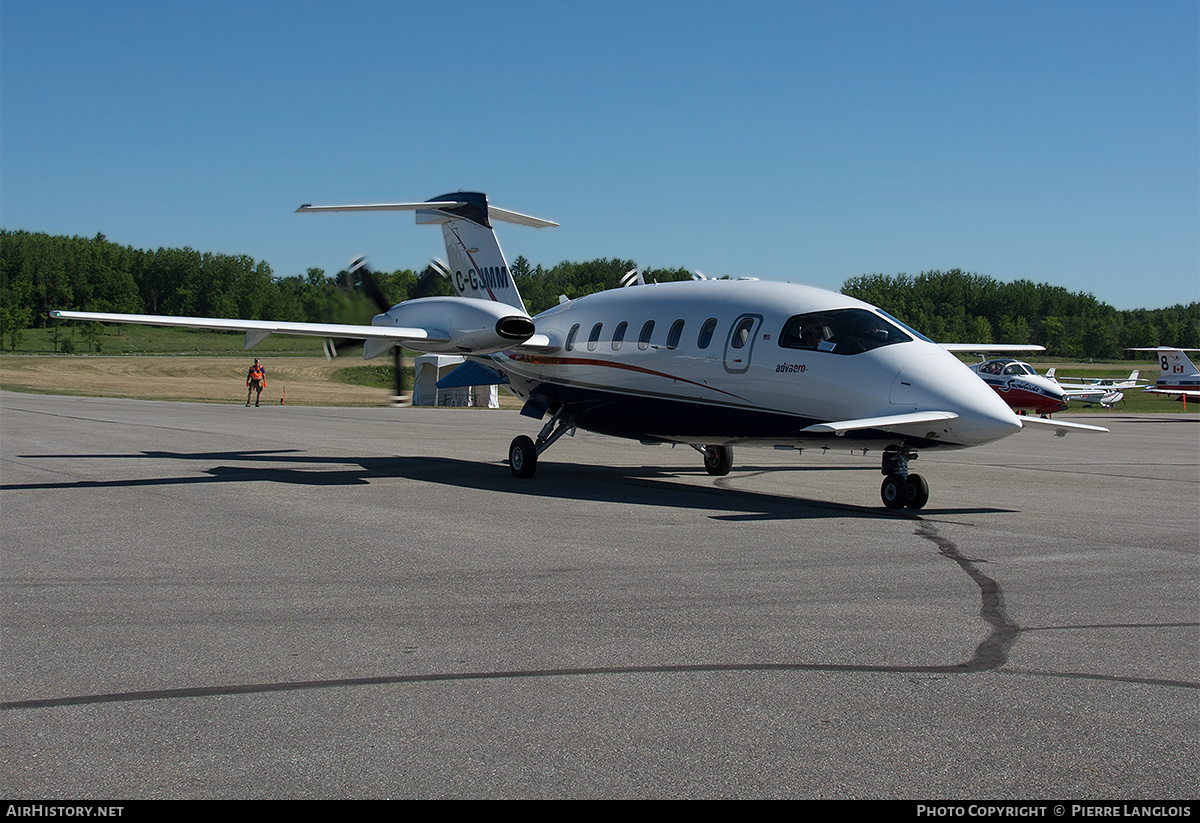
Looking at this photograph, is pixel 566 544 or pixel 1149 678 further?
pixel 566 544

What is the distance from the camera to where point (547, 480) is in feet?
57.2

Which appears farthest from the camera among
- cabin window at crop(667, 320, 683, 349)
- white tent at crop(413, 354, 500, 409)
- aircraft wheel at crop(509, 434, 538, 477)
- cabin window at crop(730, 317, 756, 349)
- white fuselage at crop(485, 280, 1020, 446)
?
white tent at crop(413, 354, 500, 409)

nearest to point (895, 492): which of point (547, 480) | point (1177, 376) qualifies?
point (547, 480)

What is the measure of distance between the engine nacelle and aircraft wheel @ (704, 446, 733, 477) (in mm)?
4287

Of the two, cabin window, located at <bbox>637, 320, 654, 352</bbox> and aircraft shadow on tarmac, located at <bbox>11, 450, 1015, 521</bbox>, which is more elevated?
cabin window, located at <bbox>637, 320, 654, 352</bbox>

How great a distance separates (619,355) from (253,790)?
13.0 metres

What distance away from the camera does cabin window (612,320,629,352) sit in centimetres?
1677

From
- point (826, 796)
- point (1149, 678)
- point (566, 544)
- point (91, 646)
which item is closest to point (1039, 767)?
point (826, 796)

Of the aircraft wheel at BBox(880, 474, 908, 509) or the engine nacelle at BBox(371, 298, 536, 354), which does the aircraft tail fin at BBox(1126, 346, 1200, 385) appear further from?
the engine nacelle at BBox(371, 298, 536, 354)

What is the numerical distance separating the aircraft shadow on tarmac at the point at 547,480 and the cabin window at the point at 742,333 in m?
2.24

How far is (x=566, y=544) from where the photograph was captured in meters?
10.4

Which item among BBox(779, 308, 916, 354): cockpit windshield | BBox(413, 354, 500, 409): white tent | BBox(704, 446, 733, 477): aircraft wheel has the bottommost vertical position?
BBox(704, 446, 733, 477): aircraft wheel

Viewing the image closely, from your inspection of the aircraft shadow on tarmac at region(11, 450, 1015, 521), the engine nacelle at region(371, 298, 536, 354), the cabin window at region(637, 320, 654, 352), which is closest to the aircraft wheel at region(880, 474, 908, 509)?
the aircraft shadow on tarmac at region(11, 450, 1015, 521)
